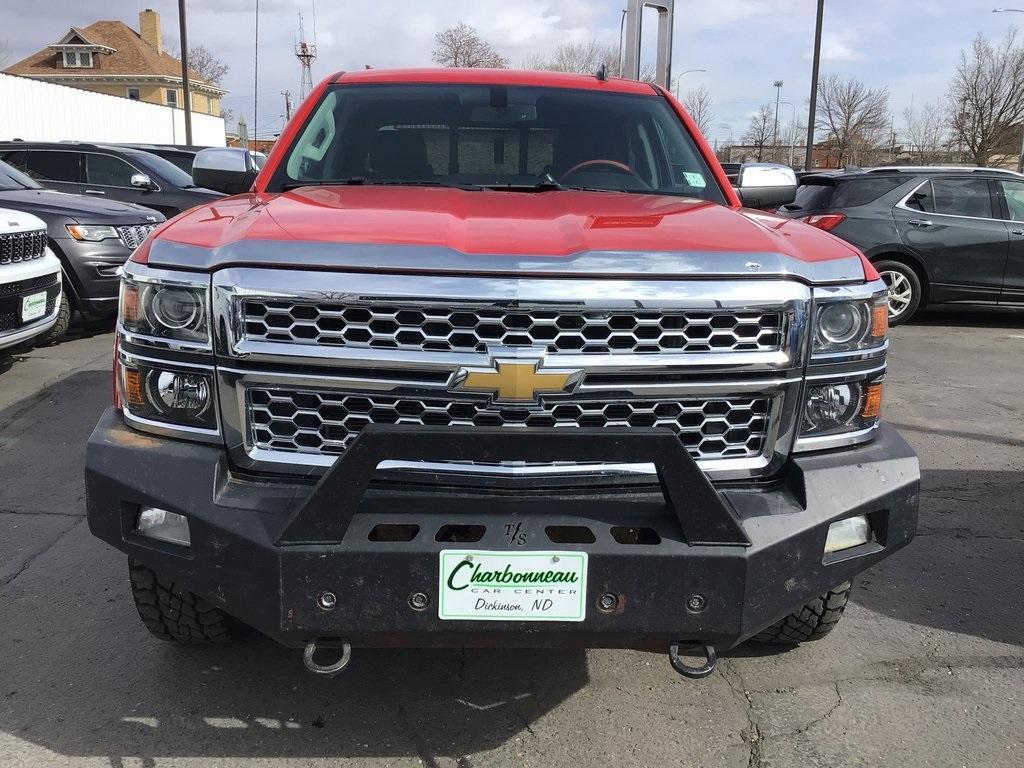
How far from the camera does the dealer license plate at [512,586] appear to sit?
2.01 m

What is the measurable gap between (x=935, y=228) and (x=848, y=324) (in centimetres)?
808

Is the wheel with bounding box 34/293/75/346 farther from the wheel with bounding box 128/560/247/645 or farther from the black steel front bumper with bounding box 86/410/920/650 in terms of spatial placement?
the black steel front bumper with bounding box 86/410/920/650

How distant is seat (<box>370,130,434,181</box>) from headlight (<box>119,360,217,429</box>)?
144 centimetres

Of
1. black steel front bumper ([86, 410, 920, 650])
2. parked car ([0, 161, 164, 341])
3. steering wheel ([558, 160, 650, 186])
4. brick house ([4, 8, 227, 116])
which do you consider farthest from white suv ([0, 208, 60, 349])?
brick house ([4, 8, 227, 116])

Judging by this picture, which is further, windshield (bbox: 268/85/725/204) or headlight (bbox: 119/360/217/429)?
windshield (bbox: 268/85/725/204)

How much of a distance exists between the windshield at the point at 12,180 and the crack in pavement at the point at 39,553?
220 inches

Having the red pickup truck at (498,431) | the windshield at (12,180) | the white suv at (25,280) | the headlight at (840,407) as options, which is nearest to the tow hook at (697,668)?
the red pickup truck at (498,431)

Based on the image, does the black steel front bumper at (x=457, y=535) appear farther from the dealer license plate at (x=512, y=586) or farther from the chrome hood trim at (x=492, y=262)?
the chrome hood trim at (x=492, y=262)

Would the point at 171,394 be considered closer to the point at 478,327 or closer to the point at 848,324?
the point at 478,327

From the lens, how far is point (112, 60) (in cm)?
6028

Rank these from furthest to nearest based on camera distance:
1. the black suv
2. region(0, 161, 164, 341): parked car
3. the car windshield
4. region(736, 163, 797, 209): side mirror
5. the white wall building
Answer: the white wall building < the car windshield < the black suv < region(0, 161, 164, 341): parked car < region(736, 163, 797, 209): side mirror

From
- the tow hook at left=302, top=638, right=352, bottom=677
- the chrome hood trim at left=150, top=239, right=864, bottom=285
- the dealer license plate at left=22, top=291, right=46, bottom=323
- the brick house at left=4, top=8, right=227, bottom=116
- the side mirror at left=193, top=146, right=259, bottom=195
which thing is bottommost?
the tow hook at left=302, top=638, right=352, bottom=677

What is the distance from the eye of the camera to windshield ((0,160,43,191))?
8422mm

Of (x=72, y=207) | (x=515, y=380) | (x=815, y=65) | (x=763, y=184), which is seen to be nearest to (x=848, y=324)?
(x=515, y=380)
